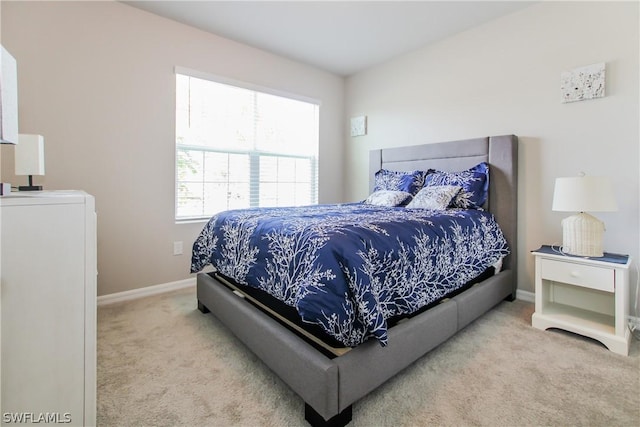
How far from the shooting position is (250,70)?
337 cm

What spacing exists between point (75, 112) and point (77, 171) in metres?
0.48

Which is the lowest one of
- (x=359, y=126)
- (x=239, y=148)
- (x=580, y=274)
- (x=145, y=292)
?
(x=145, y=292)

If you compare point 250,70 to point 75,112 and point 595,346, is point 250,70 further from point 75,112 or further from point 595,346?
point 595,346

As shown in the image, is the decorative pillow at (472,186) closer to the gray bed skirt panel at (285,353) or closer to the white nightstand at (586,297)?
the white nightstand at (586,297)

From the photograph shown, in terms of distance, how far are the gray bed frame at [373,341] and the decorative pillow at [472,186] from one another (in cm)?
10

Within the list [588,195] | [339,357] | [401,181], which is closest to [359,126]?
[401,181]

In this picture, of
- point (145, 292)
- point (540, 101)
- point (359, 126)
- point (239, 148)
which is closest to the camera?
point (540, 101)

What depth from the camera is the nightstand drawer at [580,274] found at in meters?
1.89

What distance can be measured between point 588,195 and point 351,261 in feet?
5.76

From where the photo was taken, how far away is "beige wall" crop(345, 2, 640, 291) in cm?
216

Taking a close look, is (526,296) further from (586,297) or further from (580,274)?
(580,274)

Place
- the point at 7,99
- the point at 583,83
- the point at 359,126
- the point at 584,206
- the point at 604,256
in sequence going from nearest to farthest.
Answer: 1. the point at 7,99
2. the point at 584,206
3. the point at 604,256
4. the point at 583,83
5. the point at 359,126

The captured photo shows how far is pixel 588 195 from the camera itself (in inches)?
75.6

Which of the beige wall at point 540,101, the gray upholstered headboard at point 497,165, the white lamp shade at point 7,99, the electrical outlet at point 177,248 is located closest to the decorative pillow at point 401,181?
the gray upholstered headboard at point 497,165
